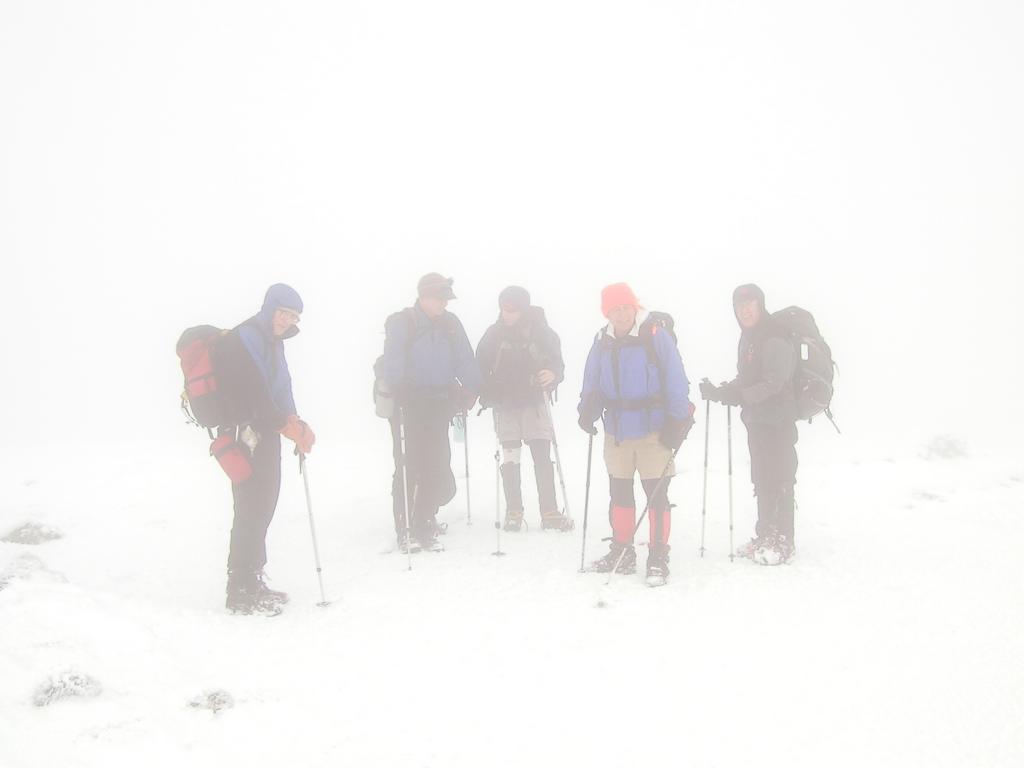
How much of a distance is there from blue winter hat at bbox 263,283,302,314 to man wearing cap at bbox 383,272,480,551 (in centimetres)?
179

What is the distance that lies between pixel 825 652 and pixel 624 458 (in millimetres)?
2772

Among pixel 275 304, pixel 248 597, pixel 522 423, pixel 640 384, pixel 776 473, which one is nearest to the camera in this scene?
pixel 248 597

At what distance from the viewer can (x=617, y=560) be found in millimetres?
7121

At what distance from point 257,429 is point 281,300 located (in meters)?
1.27

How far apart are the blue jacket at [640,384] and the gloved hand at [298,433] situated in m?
3.01

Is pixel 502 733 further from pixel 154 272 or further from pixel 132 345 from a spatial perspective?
pixel 154 272

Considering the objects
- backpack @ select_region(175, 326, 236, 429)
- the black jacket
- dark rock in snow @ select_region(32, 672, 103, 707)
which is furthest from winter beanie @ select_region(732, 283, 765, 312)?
dark rock in snow @ select_region(32, 672, 103, 707)

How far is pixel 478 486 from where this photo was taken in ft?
41.2

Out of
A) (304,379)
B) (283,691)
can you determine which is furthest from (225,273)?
(283,691)

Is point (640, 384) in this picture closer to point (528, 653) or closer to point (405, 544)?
point (528, 653)

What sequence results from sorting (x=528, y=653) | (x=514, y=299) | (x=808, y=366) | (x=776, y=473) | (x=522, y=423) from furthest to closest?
1. (x=522, y=423)
2. (x=514, y=299)
3. (x=776, y=473)
4. (x=808, y=366)
5. (x=528, y=653)

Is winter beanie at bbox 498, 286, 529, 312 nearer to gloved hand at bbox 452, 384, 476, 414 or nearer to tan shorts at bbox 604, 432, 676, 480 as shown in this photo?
gloved hand at bbox 452, 384, 476, 414

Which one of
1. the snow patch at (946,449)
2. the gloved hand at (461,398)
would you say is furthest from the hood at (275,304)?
the snow patch at (946,449)

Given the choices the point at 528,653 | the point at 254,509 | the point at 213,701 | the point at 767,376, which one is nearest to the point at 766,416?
the point at 767,376
